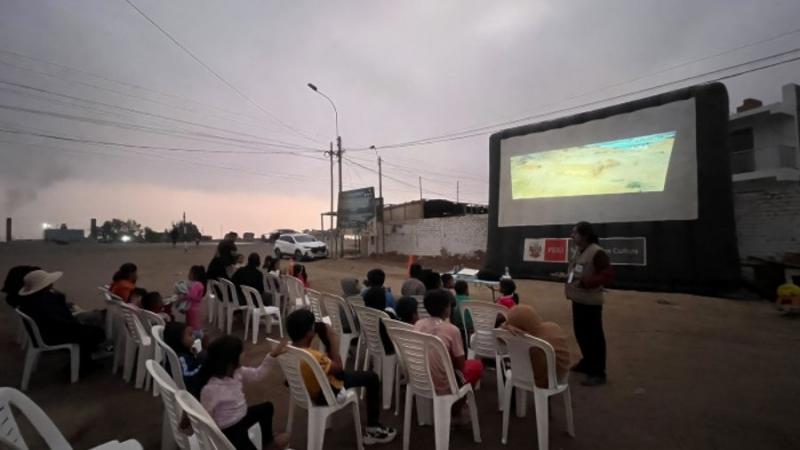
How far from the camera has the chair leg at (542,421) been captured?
2.60 metres

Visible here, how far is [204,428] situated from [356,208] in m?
20.6


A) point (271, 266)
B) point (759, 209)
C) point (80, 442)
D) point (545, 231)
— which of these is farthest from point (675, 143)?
point (80, 442)

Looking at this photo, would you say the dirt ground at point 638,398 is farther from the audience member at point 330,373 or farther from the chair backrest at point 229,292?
the chair backrest at point 229,292

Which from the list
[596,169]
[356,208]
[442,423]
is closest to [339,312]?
[442,423]

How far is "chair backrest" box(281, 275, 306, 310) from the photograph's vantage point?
577cm

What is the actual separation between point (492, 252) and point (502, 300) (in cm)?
971

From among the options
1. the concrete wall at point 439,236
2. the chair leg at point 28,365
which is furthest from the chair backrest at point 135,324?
the concrete wall at point 439,236

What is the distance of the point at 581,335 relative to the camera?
4.02m

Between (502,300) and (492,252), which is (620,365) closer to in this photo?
(502,300)

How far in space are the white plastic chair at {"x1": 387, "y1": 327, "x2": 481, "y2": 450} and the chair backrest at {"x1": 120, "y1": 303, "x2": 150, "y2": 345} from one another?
2.62m

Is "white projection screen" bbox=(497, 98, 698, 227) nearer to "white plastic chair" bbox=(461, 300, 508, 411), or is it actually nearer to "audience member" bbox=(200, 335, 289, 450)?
"white plastic chair" bbox=(461, 300, 508, 411)

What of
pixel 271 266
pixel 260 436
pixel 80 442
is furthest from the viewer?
pixel 271 266

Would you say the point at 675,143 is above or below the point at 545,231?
above

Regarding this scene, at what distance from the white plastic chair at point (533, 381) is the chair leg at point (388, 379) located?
3.41 ft
